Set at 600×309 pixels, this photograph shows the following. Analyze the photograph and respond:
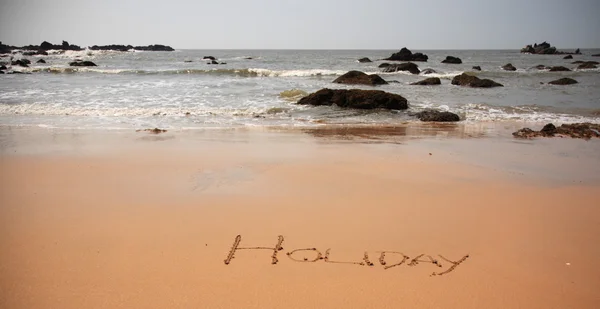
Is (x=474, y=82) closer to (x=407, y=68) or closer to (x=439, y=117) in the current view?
(x=439, y=117)

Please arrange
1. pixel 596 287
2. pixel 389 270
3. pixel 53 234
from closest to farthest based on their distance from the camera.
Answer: pixel 596 287
pixel 389 270
pixel 53 234

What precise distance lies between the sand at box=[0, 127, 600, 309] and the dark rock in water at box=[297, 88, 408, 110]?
5.87 meters

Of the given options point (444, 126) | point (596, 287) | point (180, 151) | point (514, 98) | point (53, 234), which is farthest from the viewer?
point (514, 98)

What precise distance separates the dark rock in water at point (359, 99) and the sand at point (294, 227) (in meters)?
5.87

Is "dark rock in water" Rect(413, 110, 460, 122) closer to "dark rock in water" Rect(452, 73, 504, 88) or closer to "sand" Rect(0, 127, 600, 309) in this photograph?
"sand" Rect(0, 127, 600, 309)

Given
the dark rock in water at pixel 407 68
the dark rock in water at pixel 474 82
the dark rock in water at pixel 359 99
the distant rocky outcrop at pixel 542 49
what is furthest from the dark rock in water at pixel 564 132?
the distant rocky outcrop at pixel 542 49

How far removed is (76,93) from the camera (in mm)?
15250

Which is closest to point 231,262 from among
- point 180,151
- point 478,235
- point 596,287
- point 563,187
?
point 478,235

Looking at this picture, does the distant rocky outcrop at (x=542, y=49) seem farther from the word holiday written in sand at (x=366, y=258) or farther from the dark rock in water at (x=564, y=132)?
the word holiday written in sand at (x=366, y=258)

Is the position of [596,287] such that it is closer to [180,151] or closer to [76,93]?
[180,151]

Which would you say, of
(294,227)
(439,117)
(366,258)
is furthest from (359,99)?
(366,258)

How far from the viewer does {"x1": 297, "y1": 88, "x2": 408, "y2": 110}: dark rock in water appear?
1224 cm

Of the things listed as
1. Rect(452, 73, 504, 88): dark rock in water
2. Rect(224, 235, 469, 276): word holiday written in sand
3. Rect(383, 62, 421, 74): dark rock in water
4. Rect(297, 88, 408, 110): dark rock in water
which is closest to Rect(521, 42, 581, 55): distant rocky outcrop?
Rect(383, 62, 421, 74): dark rock in water

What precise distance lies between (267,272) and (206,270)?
0.45 metres
